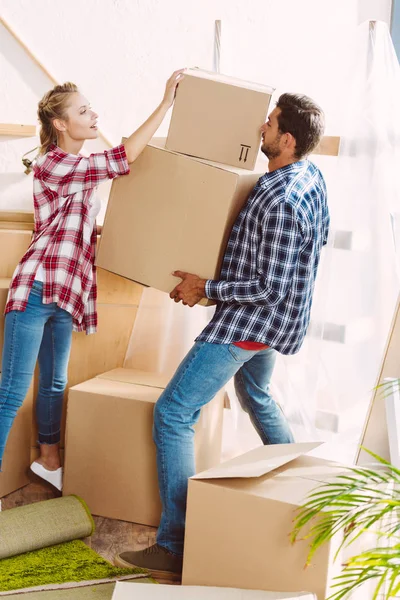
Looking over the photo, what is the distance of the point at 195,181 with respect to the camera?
75.4 inches

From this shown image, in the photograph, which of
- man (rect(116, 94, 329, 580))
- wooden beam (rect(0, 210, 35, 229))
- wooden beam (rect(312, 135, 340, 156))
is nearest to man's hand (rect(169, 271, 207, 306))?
man (rect(116, 94, 329, 580))

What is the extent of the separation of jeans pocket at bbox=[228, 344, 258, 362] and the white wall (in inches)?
52.1

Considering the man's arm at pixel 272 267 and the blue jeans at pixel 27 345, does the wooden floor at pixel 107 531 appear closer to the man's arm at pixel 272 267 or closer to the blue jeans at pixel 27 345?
the blue jeans at pixel 27 345

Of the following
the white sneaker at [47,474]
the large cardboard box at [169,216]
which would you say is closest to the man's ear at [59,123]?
the large cardboard box at [169,216]

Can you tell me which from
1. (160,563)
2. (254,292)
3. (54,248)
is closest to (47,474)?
(160,563)

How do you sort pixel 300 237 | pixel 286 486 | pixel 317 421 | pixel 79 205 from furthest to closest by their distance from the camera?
pixel 317 421 < pixel 79 205 < pixel 300 237 < pixel 286 486

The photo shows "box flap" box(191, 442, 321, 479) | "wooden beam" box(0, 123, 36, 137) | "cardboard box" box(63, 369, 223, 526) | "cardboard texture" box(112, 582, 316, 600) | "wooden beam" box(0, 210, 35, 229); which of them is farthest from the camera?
"wooden beam" box(0, 123, 36, 137)

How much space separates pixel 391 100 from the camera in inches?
92.0

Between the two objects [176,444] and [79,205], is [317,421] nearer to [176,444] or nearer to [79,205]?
[176,444]

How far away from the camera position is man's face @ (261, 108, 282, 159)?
1892 millimetres

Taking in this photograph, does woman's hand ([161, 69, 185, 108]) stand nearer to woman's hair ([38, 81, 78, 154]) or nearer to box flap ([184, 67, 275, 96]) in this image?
box flap ([184, 67, 275, 96])

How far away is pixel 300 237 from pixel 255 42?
1381mm

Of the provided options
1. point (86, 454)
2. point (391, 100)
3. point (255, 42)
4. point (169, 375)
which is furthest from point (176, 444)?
point (255, 42)

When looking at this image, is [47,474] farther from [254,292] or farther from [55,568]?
[254,292]
